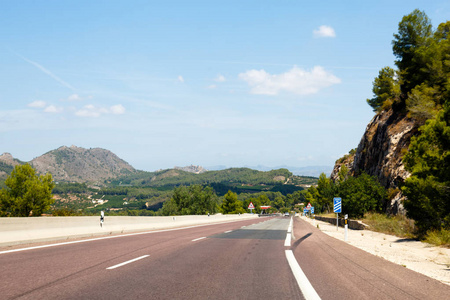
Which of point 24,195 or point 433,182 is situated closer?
point 433,182

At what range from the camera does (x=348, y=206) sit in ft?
119

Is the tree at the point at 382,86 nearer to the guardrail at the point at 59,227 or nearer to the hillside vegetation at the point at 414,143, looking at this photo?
the hillside vegetation at the point at 414,143

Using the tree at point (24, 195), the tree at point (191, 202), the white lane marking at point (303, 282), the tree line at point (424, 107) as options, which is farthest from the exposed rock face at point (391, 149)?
the tree at point (191, 202)

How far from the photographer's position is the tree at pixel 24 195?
7112 centimetres

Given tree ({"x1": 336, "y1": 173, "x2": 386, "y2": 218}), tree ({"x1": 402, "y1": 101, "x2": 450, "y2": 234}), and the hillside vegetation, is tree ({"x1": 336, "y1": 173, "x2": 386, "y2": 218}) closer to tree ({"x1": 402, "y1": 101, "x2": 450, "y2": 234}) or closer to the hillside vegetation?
the hillside vegetation

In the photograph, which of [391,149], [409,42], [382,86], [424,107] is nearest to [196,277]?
[424,107]

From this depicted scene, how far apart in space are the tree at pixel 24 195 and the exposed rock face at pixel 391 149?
59616 mm

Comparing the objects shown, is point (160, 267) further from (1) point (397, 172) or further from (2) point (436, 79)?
(2) point (436, 79)

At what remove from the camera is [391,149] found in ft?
120

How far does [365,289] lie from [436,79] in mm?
35024

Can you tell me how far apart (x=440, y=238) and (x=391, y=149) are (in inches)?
894

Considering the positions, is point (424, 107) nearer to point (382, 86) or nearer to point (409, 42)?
point (409, 42)

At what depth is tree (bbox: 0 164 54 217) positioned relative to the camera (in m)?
71.1

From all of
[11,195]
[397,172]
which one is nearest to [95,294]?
[397,172]
